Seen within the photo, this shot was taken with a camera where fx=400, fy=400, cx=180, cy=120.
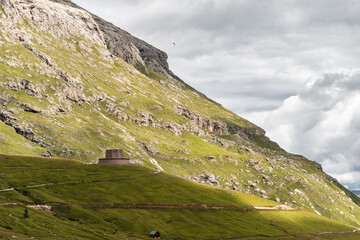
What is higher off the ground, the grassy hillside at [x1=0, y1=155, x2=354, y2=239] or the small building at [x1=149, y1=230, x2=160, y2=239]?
the grassy hillside at [x1=0, y1=155, x2=354, y2=239]

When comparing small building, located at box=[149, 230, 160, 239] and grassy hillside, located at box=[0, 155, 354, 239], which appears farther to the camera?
small building, located at box=[149, 230, 160, 239]

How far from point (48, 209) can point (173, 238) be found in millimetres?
47014

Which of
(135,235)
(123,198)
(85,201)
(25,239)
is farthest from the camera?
(123,198)

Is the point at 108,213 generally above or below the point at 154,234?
above

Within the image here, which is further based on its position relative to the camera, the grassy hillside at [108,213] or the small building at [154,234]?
the small building at [154,234]

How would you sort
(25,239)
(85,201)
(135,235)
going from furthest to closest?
(85,201)
(135,235)
(25,239)

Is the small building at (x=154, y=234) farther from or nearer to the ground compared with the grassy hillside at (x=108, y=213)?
nearer to the ground

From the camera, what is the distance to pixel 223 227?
174 m

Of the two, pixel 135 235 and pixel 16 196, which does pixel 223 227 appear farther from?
pixel 16 196

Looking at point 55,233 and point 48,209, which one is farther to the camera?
point 48,209

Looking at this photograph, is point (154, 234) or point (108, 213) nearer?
point (154, 234)

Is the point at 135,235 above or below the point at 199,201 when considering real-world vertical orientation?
below

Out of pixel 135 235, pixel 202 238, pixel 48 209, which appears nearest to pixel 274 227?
pixel 202 238

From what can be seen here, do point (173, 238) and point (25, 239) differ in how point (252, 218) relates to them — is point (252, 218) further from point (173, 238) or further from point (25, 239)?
point (25, 239)
